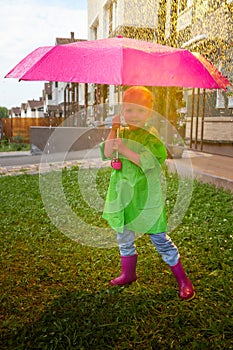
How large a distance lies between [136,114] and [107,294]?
1.43 m

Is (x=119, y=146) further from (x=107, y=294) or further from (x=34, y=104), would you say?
(x=34, y=104)

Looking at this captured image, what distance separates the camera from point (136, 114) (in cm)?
263

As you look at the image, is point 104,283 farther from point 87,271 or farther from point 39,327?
point 39,327

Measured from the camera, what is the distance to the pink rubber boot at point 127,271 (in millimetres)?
2990

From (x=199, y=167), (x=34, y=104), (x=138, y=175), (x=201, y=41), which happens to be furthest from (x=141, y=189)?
(x=34, y=104)

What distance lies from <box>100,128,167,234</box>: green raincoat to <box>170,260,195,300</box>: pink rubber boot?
37cm

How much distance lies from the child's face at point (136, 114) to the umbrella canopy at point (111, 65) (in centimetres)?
17

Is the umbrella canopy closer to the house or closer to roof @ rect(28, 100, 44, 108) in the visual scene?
the house

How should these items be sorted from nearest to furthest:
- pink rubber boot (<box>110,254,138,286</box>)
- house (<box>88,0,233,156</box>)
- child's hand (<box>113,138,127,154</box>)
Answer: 1. child's hand (<box>113,138,127,154</box>)
2. pink rubber boot (<box>110,254,138,286</box>)
3. house (<box>88,0,233,156</box>)

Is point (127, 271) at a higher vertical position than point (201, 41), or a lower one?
lower

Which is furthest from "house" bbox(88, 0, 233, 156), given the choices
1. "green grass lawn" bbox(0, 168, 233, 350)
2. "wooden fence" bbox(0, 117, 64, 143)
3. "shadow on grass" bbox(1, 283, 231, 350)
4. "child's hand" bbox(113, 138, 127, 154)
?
"wooden fence" bbox(0, 117, 64, 143)

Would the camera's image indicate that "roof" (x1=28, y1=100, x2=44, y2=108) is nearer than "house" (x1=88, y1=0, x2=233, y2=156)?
No

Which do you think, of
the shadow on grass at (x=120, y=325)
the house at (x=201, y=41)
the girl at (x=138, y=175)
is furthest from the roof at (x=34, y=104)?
the shadow on grass at (x=120, y=325)

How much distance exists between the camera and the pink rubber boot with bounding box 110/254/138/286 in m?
2.99
